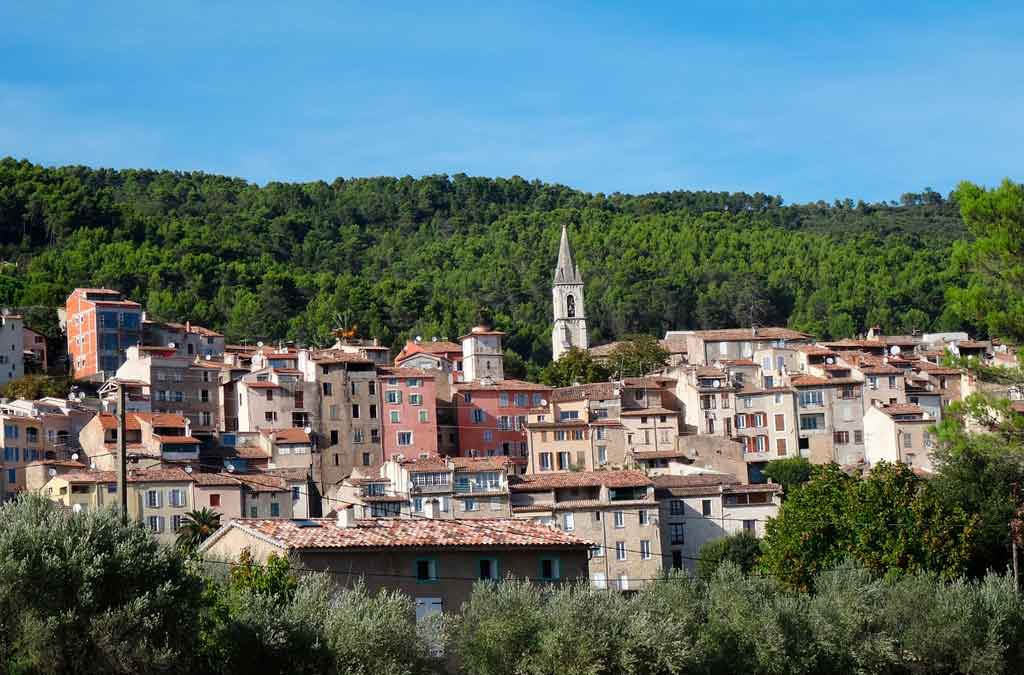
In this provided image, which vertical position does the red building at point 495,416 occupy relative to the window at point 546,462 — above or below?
above

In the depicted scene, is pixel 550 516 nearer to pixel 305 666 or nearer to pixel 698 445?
A: pixel 698 445

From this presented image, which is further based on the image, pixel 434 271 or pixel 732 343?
pixel 434 271

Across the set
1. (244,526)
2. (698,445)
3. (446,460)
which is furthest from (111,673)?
(698,445)

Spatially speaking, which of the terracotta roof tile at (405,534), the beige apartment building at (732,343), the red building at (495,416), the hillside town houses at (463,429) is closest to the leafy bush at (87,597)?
the terracotta roof tile at (405,534)

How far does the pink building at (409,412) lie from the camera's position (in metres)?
91.9

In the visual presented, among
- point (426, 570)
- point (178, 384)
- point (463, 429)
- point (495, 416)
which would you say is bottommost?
point (426, 570)

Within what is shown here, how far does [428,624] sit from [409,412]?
57661 millimetres

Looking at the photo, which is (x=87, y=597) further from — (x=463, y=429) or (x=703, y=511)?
(x=463, y=429)

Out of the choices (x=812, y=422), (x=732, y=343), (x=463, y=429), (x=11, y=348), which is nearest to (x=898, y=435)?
(x=812, y=422)

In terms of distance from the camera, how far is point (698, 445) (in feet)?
293

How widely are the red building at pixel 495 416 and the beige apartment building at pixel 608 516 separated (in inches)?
771

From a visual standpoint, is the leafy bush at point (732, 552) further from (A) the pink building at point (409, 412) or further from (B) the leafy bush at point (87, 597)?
(B) the leafy bush at point (87, 597)

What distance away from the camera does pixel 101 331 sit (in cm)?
10756

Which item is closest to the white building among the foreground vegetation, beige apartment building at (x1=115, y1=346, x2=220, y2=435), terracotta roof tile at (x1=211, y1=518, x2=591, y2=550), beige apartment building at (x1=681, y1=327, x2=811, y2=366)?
beige apartment building at (x1=115, y1=346, x2=220, y2=435)
